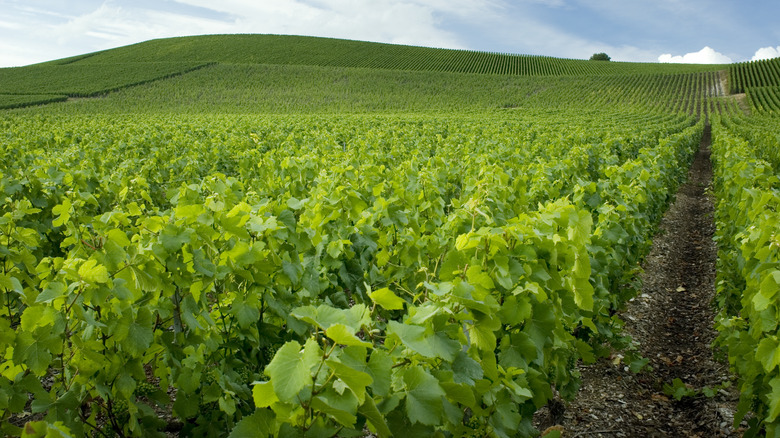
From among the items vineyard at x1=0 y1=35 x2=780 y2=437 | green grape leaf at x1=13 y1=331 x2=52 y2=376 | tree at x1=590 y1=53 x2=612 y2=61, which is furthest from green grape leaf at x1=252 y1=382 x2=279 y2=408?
tree at x1=590 y1=53 x2=612 y2=61

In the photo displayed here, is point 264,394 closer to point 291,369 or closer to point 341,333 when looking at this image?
point 291,369

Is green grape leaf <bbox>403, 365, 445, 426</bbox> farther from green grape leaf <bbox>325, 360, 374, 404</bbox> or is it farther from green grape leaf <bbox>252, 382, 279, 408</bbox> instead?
green grape leaf <bbox>252, 382, 279, 408</bbox>

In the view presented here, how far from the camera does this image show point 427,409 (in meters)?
1.51

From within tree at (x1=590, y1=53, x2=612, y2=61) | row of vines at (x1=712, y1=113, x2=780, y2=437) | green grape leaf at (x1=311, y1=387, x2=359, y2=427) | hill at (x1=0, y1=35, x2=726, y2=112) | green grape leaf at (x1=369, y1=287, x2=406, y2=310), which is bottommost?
row of vines at (x1=712, y1=113, x2=780, y2=437)

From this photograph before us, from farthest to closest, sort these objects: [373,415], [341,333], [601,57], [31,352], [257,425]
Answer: [601,57]
[31,352]
[257,425]
[373,415]
[341,333]

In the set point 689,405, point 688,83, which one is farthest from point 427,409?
point 688,83

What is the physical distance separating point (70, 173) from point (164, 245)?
4926mm

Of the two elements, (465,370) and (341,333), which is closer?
(341,333)

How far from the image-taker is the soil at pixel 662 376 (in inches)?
156

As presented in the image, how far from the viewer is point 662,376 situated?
4.77m

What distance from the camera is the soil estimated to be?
395cm

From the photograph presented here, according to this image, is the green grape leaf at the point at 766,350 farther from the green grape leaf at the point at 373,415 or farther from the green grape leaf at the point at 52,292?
the green grape leaf at the point at 52,292

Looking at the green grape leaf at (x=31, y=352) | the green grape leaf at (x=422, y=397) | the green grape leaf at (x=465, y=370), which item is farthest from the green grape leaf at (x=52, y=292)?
the green grape leaf at (x=465, y=370)

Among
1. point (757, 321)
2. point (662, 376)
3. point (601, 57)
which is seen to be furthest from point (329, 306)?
point (601, 57)
